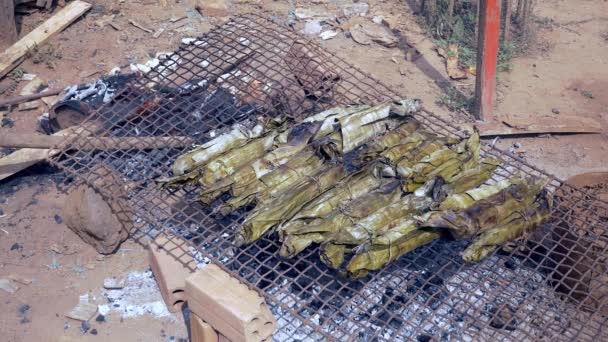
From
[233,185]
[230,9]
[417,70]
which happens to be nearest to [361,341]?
[233,185]

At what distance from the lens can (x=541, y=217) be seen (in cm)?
445

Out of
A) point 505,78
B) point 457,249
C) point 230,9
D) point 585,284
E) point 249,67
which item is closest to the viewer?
point 585,284

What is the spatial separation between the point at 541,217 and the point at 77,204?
375 cm

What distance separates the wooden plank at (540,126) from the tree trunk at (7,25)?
20.4 feet

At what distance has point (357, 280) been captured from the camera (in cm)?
438

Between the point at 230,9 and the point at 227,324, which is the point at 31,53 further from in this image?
the point at 227,324

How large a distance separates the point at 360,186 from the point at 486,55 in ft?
9.36

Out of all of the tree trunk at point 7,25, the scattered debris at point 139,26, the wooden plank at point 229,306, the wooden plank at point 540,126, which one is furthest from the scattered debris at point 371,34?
the wooden plank at point 229,306

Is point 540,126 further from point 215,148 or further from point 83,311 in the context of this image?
point 83,311

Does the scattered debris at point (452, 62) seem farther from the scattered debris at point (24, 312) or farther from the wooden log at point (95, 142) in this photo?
the scattered debris at point (24, 312)

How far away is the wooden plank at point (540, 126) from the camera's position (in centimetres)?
659

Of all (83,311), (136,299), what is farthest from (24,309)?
(136,299)

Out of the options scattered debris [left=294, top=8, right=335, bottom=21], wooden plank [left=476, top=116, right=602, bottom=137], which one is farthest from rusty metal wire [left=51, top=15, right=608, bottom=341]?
scattered debris [left=294, top=8, right=335, bottom=21]

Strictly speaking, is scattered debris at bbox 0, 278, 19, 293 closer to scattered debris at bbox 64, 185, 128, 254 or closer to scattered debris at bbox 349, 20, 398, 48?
scattered debris at bbox 64, 185, 128, 254
